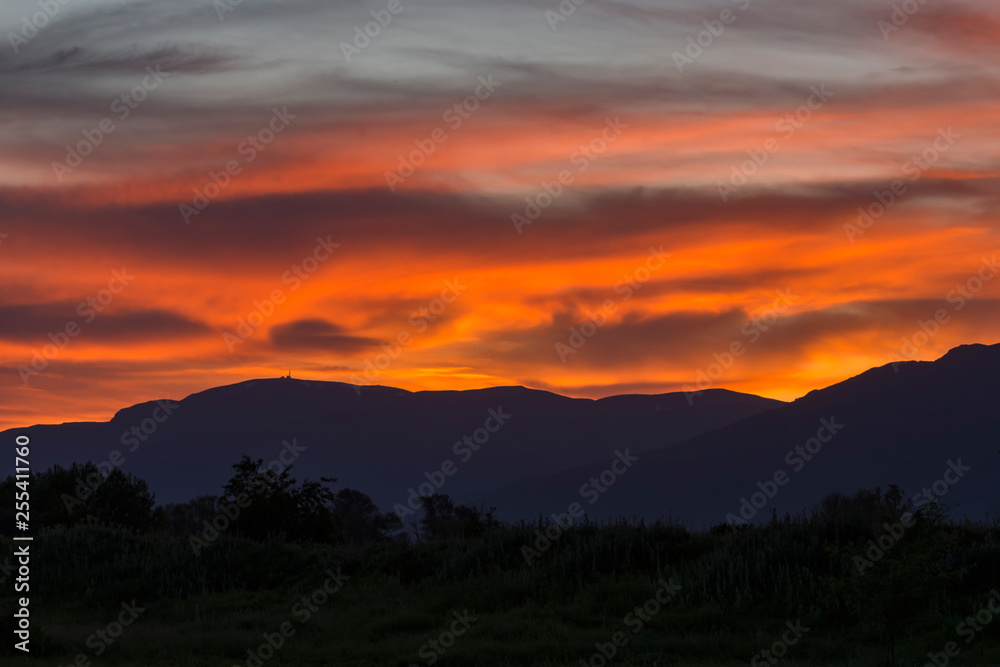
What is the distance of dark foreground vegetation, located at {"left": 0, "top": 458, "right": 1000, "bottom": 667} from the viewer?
57.0ft

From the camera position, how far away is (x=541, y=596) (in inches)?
874

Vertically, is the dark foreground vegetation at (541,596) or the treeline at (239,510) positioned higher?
the treeline at (239,510)

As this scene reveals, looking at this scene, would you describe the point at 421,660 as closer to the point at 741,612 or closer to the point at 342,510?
the point at 741,612

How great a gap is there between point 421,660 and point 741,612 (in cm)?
682

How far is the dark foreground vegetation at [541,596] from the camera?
17.4m

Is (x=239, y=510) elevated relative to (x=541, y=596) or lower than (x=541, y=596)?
elevated

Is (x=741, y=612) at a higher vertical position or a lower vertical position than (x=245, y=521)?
lower

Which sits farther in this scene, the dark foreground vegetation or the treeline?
the treeline

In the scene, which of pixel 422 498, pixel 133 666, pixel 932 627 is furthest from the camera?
pixel 422 498

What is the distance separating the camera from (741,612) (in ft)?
65.7

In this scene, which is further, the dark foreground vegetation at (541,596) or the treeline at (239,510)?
the treeline at (239,510)

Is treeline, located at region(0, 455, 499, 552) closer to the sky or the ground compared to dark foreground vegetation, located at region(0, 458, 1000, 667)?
closer to the sky

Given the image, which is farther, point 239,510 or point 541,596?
point 239,510

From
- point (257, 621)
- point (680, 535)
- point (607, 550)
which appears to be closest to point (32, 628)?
point (257, 621)
